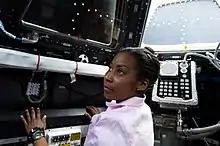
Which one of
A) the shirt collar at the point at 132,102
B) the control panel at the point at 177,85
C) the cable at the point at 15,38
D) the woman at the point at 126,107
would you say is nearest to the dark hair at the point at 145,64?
the woman at the point at 126,107

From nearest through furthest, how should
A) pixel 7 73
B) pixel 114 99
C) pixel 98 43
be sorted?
pixel 114 99, pixel 7 73, pixel 98 43

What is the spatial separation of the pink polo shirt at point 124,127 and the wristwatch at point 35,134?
27 cm

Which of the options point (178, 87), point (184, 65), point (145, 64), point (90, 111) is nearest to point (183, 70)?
point (184, 65)

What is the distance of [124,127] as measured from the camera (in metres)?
1.14

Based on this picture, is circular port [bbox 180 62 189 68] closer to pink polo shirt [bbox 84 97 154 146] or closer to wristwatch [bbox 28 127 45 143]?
pink polo shirt [bbox 84 97 154 146]

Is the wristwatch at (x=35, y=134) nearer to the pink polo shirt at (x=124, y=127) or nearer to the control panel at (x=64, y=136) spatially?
the control panel at (x=64, y=136)

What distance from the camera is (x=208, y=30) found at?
2.36 m

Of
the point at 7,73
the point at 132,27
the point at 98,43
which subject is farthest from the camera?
the point at 132,27

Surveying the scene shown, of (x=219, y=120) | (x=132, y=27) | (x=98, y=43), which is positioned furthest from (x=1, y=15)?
(x=219, y=120)

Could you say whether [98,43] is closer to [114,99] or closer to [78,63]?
[78,63]

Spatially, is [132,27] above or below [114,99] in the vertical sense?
above

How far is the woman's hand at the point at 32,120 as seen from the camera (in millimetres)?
1367

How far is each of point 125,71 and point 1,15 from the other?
0.69 metres

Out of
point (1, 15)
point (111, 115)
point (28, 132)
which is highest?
point (1, 15)
